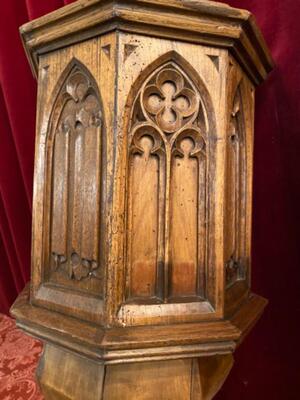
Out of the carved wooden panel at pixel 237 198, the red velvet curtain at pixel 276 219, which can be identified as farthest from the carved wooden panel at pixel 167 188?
the red velvet curtain at pixel 276 219

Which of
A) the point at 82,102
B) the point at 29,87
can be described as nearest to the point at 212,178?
the point at 82,102

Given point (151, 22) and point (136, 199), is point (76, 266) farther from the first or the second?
point (151, 22)

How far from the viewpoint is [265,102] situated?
1.05m

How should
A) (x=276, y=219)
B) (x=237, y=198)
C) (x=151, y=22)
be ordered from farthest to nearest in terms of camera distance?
(x=276, y=219)
(x=237, y=198)
(x=151, y=22)

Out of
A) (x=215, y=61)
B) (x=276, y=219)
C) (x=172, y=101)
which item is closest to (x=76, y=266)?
(x=172, y=101)

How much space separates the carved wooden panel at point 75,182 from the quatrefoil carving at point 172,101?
0.34 ft

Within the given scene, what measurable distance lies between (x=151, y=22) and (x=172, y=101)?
5.3 inches

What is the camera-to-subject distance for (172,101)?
0.70 meters

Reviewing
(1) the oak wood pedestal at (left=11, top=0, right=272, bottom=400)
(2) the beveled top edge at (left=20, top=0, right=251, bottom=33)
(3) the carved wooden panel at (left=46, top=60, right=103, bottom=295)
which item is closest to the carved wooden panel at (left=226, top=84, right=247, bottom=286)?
(1) the oak wood pedestal at (left=11, top=0, right=272, bottom=400)

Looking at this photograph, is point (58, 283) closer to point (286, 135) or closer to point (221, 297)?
point (221, 297)

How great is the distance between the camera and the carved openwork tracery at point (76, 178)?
0.69m

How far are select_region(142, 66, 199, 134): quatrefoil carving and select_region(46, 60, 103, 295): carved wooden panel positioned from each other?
104mm

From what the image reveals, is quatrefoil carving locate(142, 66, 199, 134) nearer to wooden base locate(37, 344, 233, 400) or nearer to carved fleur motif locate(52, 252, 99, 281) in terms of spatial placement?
carved fleur motif locate(52, 252, 99, 281)

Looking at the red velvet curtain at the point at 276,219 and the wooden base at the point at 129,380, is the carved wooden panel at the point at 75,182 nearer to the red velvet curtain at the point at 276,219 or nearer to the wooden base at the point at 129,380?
the wooden base at the point at 129,380
